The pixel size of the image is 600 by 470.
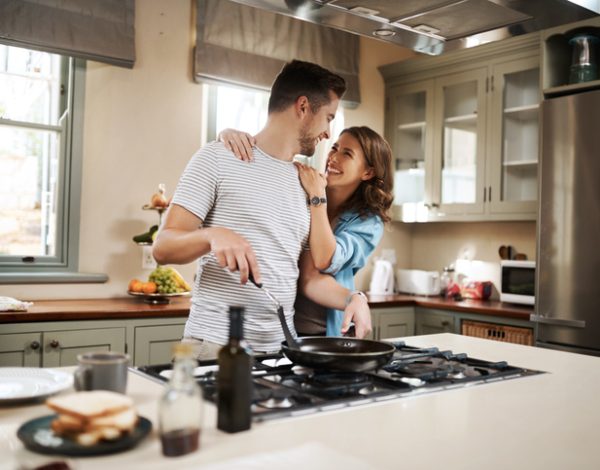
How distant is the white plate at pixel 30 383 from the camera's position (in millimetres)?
1129

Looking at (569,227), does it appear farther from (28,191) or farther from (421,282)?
(28,191)

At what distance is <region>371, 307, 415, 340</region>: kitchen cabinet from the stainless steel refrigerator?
2.86ft

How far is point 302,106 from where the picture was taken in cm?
204

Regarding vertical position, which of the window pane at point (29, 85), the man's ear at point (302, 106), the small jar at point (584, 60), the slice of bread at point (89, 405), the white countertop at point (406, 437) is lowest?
the white countertop at point (406, 437)

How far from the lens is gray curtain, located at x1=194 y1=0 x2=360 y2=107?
3816mm

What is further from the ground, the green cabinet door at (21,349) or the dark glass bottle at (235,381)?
the dark glass bottle at (235,381)

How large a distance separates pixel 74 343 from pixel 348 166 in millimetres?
1419

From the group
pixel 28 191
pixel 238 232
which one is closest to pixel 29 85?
pixel 28 191

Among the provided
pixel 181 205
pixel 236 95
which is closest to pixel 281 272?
pixel 181 205

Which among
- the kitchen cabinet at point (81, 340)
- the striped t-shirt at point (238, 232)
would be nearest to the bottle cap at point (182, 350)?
the striped t-shirt at point (238, 232)

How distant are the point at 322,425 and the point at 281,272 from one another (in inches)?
33.7

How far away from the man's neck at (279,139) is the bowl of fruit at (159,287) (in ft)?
4.97

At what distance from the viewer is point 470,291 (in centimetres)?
430

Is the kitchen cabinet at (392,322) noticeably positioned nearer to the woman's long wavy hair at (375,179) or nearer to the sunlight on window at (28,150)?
the woman's long wavy hair at (375,179)
